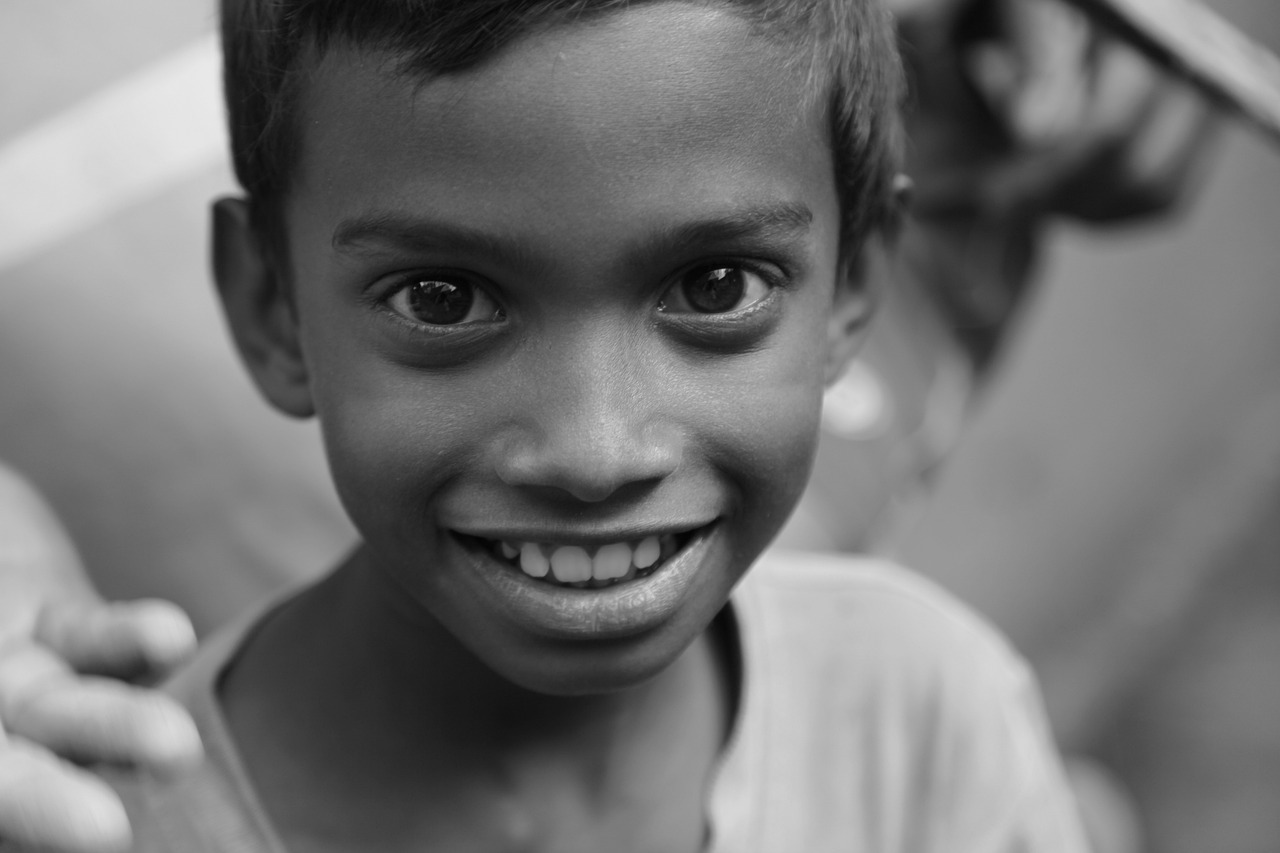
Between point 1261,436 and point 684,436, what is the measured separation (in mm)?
1950

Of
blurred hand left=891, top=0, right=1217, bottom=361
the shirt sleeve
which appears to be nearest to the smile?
the shirt sleeve

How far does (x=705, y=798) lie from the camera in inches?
35.1

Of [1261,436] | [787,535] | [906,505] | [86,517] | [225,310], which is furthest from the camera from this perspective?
[1261,436]

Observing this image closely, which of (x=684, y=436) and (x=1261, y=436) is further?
(x=1261, y=436)

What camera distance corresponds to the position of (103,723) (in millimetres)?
685

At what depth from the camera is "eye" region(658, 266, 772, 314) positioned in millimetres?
698

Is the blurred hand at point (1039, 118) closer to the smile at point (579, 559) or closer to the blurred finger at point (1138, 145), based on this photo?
the blurred finger at point (1138, 145)

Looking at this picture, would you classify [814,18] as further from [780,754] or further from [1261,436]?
[1261,436]

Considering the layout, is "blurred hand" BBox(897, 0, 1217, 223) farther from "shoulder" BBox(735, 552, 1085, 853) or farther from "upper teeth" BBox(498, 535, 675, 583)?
"upper teeth" BBox(498, 535, 675, 583)

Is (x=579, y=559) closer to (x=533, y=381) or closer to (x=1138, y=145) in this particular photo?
(x=533, y=381)

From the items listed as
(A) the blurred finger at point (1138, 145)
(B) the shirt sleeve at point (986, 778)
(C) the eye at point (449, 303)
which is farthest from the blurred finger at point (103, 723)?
(A) the blurred finger at point (1138, 145)

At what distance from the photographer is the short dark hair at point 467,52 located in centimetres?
64

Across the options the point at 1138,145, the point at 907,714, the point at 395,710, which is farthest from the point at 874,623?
the point at 1138,145

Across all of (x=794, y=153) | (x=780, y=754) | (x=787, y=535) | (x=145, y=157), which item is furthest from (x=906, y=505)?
(x=794, y=153)
